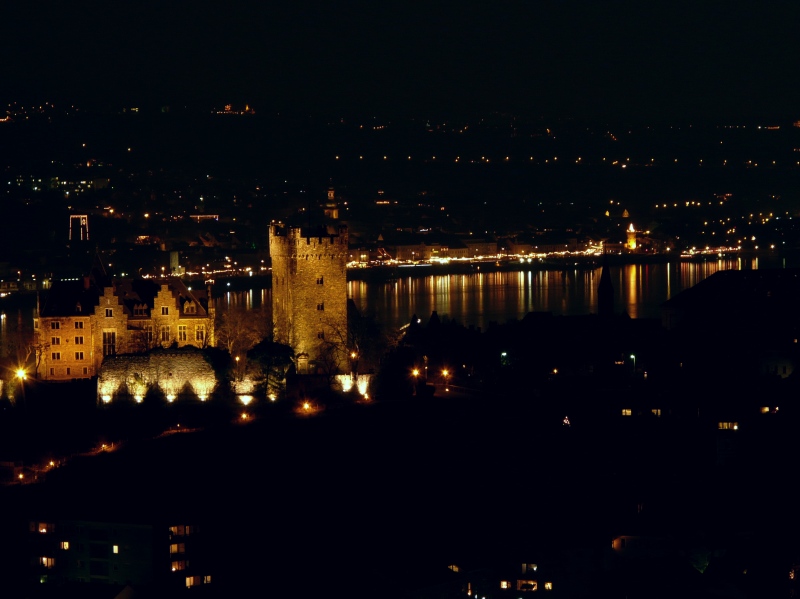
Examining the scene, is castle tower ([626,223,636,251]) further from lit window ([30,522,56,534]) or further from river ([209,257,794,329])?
lit window ([30,522,56,534])

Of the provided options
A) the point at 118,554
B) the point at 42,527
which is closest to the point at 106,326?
the point at 42,527

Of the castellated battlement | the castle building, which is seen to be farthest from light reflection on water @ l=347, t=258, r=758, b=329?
the castle building

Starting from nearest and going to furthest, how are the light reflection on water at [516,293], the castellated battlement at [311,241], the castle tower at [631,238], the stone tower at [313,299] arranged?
the stone tower at [313,299]
the castellated battlement at [311,241]
the light reflection on water at [516,293]
the castle tower at [631,238]

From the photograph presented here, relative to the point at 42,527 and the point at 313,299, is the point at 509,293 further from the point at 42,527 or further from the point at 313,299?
the point at 42,527

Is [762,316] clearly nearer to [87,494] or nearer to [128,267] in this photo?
[87,494]

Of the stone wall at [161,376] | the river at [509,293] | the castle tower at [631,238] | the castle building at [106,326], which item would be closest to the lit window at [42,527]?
the stone wall at [161,376]

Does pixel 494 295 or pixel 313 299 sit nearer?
pixel 313 299

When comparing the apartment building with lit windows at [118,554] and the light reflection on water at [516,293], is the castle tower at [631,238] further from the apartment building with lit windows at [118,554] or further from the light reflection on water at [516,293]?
the apartment building with lit windows at [118,554]
